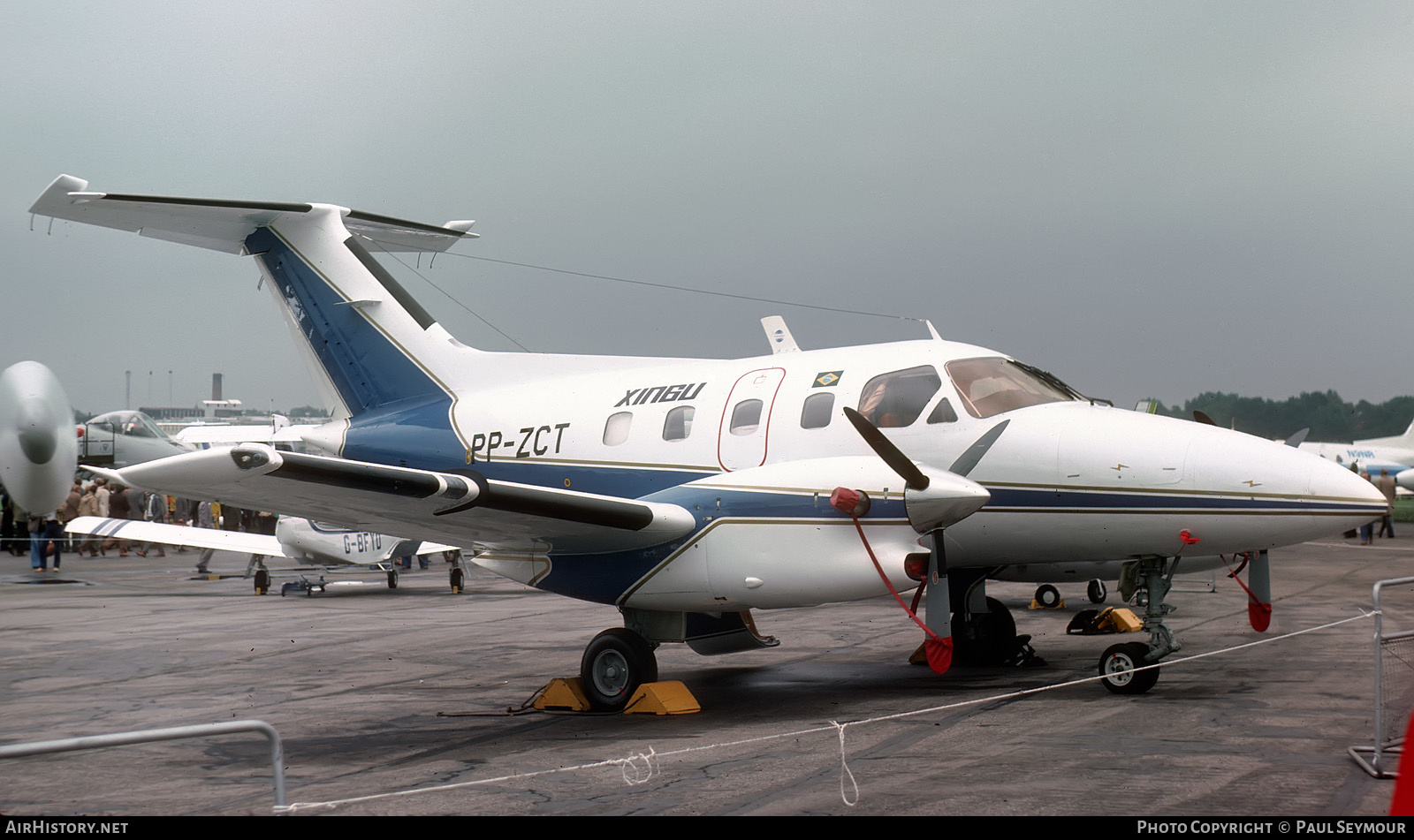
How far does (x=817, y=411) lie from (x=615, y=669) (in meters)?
2.77

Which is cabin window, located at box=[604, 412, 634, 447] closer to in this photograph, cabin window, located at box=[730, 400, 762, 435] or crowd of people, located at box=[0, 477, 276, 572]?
cabin window, located at box=[730, 400, 762, 435]

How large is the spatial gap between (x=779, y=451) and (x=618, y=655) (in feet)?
7.19

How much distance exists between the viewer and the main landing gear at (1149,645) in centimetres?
888

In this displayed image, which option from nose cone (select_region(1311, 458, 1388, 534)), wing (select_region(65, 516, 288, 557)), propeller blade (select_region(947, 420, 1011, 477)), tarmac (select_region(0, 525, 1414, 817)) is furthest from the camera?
wing (select_region(65, 516, 288, 557))

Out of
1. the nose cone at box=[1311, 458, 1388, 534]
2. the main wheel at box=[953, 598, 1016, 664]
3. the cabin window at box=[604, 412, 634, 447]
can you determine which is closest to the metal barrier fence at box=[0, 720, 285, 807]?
the cabin window at box=[604, 412, 634, 447]

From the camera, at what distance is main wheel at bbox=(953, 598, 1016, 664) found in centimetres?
1145

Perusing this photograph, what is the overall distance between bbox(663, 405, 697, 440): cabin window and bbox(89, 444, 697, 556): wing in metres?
1.02

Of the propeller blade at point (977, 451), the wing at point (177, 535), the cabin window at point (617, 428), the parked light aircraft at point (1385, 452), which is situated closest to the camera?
the propeller blade at point (977, 451)

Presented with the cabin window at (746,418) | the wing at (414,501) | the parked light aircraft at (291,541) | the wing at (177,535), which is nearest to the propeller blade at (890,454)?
the cabin window at (746,418)

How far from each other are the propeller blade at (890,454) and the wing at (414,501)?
161 centimetres

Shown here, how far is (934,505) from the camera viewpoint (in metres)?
8.25

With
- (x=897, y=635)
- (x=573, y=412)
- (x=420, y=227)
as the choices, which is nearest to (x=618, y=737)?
(x=573, y=412)

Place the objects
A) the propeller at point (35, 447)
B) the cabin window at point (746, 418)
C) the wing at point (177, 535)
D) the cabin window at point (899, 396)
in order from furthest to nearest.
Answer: the wing at point (177, 535) < the propeller at point (35, 447) < the cabin window at point (746, 418) < the cabin window at point (899, 396)

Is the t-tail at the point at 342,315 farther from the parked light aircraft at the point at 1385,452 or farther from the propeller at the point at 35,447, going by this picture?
the parked light aircraft at the point at 1385,452
